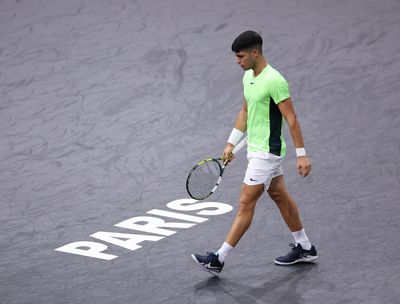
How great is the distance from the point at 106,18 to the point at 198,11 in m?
1.34

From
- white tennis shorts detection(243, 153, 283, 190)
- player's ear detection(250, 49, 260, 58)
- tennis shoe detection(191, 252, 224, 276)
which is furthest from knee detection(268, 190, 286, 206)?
player's ear detection(250, 49, 260, 58)

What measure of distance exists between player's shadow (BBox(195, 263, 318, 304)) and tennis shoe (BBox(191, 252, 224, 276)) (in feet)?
0.31

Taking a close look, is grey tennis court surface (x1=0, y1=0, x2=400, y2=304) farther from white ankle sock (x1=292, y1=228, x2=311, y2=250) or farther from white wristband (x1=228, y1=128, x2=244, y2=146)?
white wristband (x1=228, y1=128, x2=244, y2=146)

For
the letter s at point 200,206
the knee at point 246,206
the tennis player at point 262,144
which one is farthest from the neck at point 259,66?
the letter s at point 200,206

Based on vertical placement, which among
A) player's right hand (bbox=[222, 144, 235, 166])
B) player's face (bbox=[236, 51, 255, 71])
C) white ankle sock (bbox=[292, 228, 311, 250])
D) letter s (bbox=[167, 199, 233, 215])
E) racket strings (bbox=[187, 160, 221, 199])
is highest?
player's face (bbox=[236, 51, 255, 71])

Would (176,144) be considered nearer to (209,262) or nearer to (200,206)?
(200,206)

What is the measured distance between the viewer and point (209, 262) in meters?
7.02

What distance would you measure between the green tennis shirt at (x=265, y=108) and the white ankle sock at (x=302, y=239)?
0.69 meters

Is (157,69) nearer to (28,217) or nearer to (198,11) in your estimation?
(198,11)

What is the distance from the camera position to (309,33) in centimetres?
1237

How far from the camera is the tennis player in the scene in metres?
6.82

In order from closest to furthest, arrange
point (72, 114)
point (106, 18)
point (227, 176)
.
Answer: point (227, 176), point (72, 114), point (106, 18)

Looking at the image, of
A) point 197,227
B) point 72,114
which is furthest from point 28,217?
point 72,114

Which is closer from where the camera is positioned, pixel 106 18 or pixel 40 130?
pixel 40 130
